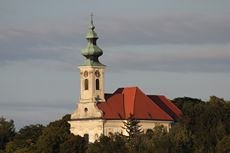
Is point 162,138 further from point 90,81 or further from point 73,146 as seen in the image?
point 90,81

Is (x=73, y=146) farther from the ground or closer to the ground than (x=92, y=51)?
closer to the ground

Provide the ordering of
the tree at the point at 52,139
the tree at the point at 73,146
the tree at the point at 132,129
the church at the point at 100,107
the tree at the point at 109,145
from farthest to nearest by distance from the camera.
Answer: the church at the point at 100,107
the tree at the point at 52,139
the tree at the point at 73,146
the tree at the point at 132,129
the tree at the point at 109,145

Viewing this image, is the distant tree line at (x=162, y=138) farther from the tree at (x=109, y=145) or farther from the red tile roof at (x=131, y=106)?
the red tile roof at (x=131, y=106)

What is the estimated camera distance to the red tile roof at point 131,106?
126 m

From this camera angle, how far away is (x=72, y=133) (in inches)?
4919

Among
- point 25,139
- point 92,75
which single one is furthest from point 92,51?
point 25,139

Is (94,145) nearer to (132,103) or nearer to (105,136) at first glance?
(105,136)

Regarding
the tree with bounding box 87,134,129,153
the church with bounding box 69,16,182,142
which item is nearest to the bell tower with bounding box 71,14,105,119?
the church with bounding box 69,16,182,142

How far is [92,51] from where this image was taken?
12650 cm

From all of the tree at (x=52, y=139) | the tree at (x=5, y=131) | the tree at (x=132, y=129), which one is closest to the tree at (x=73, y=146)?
the tree at (x=52, y=139)

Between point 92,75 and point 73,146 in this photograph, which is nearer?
point 73,146

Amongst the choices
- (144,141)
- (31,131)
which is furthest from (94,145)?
(31,131)

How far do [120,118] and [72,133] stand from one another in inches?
165

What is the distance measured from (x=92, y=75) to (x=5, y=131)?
17.6 m
